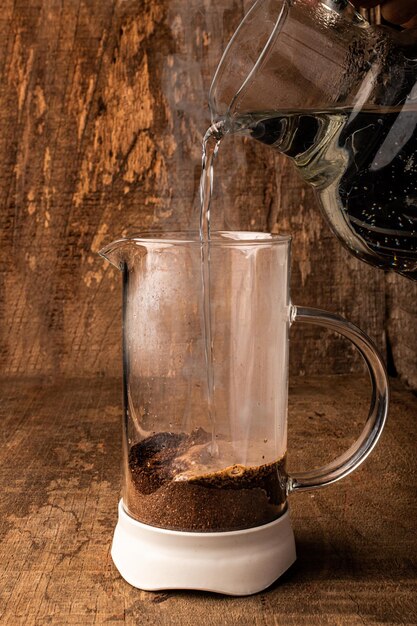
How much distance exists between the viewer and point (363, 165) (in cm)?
72

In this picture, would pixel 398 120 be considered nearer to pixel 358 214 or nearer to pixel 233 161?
pixel 358 214

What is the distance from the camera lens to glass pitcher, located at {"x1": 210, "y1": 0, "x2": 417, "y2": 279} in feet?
2.36

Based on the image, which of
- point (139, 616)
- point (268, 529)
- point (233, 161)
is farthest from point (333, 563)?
point (233, 161)

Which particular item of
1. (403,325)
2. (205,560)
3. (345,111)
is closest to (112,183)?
(403,325)

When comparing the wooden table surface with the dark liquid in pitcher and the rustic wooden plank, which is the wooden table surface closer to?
the rustic wooden plank

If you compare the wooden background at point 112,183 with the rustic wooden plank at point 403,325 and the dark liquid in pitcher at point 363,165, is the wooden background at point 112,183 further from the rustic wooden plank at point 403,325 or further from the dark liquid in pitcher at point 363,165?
the dark liquid in pitcher at point 363,165

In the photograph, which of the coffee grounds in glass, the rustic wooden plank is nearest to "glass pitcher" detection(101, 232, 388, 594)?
the coffee grounds in glass

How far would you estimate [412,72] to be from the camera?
729mm

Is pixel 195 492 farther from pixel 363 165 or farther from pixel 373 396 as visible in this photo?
pixel 363 165

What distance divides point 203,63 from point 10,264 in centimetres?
44

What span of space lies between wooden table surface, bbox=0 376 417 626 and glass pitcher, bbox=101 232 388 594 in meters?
0.03

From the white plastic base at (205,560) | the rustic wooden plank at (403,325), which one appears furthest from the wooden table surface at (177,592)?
the rustic wooden plank at (403,325)

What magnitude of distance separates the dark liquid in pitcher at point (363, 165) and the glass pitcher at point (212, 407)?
0.27 ft

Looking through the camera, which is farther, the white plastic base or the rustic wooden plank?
the rustic wooden plank
